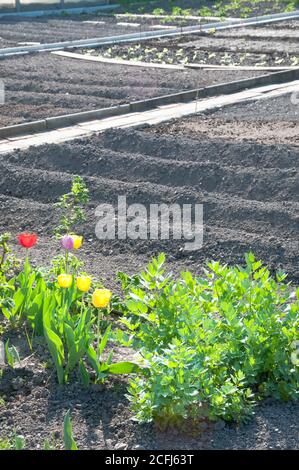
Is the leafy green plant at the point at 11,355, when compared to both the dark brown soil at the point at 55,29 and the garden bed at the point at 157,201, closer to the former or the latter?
the garden bed at the point at 157,201

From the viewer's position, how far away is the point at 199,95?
11078 mm

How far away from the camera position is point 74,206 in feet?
22.9

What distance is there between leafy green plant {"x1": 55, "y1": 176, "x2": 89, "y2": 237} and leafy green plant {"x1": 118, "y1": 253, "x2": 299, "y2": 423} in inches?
80.6

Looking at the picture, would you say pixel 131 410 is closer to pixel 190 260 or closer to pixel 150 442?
pixel 150 442

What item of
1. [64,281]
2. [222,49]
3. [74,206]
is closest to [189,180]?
[74,206]

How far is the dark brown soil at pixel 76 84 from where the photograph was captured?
1067 cm

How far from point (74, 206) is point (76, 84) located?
5.39 meters

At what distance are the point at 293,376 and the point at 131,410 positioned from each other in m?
0.79

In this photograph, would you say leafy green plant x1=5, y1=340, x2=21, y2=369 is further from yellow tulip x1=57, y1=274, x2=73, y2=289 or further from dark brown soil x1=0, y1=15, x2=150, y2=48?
dark brown soil x1=0, y1=15, x2=150, y2=48

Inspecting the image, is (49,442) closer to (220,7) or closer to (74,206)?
(74,206)

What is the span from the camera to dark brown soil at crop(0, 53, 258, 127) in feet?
35.0

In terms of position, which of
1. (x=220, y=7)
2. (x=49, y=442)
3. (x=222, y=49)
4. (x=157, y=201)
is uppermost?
(x=220, y=7)

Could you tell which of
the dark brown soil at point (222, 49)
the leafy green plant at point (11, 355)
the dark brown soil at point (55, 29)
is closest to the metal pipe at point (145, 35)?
the dark brown soil at point (222, 49)
